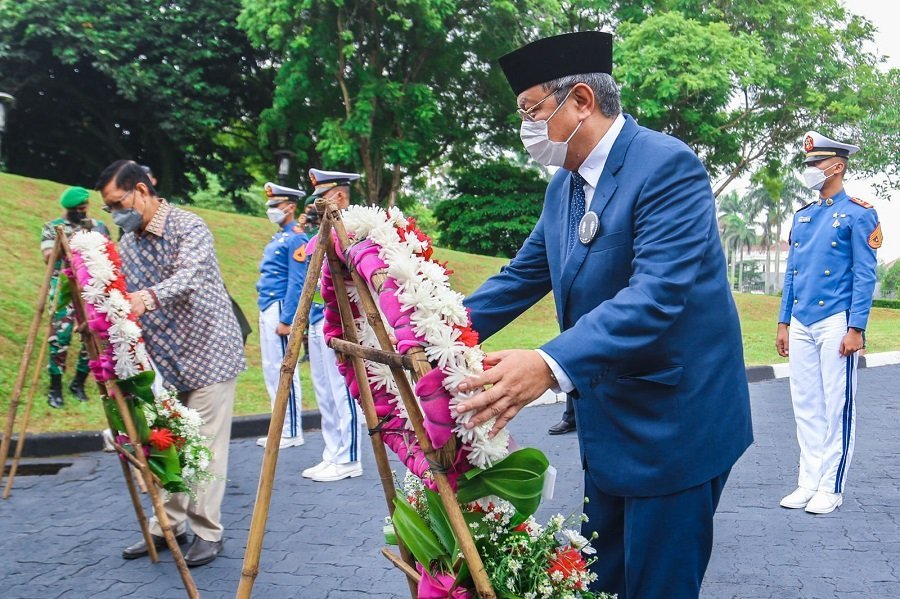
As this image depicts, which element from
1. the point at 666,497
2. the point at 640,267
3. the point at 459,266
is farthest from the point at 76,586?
the point at 459,266

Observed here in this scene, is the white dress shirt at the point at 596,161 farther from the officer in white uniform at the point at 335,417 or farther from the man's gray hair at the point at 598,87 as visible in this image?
the officer in white uniform at the point at 335,417

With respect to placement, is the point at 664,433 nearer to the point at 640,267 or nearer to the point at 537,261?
the point at 640,267

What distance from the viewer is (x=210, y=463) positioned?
4.70 m

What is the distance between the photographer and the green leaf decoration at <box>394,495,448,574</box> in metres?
2.10

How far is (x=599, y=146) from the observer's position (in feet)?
7.61

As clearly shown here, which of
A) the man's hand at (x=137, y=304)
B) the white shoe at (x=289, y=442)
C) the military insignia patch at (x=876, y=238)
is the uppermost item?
the military insignia patch at (x=876, y=238)

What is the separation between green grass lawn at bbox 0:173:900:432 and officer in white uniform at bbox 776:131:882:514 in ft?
18.8

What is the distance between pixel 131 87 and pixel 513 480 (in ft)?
75.0

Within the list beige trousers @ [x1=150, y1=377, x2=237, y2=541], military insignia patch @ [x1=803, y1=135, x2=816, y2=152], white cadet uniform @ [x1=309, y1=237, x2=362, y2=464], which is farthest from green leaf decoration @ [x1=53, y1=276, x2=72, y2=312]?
military insignia patch @ [x1=803, y1=135, x2=816, y2=152]

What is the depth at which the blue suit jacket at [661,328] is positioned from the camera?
2043 millimetres

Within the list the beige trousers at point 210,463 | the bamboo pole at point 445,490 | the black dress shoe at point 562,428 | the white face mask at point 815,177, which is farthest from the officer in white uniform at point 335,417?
A: the bamboo pole at point 445,490

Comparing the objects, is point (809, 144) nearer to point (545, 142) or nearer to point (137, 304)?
point (545, 142)

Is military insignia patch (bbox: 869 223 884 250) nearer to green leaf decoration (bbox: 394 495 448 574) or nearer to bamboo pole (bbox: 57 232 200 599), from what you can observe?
green leaf decoration (bbox: 394 495 448 574)

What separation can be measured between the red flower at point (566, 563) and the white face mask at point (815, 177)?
429 centimetres
